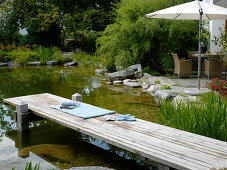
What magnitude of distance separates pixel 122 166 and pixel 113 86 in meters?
6.47

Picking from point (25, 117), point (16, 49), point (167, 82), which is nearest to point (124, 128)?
point (25, 117)

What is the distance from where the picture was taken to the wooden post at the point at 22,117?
6.07 metres

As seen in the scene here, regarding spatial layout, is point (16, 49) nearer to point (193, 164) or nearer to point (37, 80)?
point (37, 80)

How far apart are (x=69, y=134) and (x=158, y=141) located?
2407mm

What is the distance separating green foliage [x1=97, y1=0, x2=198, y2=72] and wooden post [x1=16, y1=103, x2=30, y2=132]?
6.48 m

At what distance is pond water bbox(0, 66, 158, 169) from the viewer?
491 centimetres

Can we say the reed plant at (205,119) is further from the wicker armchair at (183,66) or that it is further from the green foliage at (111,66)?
the green foliage at (111,66)

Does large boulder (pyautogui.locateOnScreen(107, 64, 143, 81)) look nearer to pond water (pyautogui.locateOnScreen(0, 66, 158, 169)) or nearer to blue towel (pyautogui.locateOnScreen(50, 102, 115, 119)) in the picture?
pond water (pyautogui.locateOnScreen(0, 66, 158, 169))

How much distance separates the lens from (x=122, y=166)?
4668mm

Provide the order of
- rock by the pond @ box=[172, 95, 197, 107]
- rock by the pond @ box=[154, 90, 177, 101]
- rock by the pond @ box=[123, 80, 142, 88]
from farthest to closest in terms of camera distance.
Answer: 1. rock by the pond @ box=[123, 80, 142, 88]
2. rock by the pond @ box=[154, 90, 177, 101]
3. rock by the pond @ box=[172, 95, 197, 107]

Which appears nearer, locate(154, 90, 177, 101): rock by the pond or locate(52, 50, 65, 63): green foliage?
locate(154, 90, 177, 101): rock by the pond

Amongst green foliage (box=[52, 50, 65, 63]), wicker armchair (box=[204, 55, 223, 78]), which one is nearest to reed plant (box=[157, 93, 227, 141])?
wicker armchair (box=[204, 55, 223, 78])

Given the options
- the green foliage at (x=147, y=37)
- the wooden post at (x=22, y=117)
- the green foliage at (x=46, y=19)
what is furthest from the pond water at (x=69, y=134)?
the green foliage at (x=46, y=19)

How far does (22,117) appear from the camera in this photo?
611 centimetres
